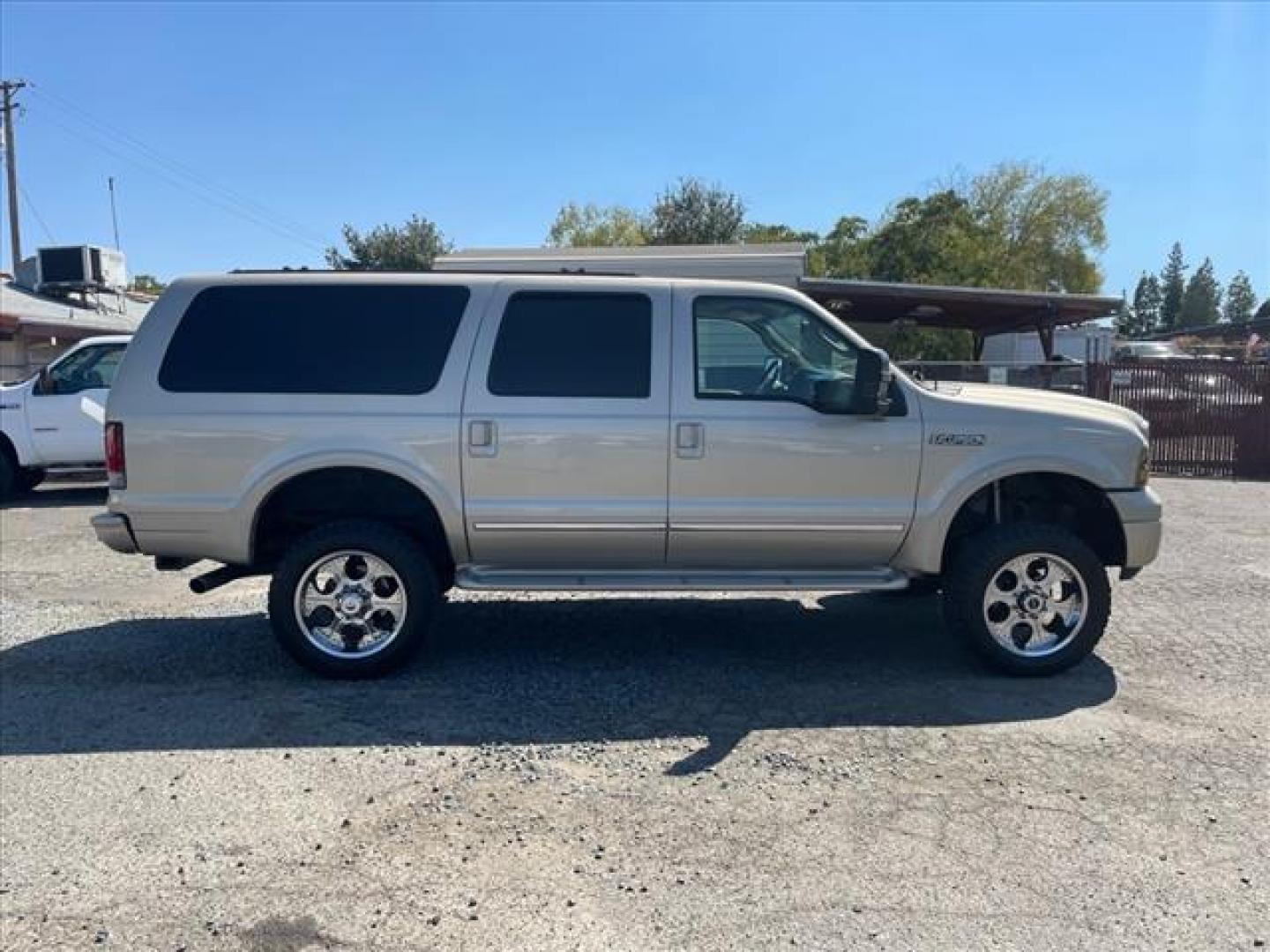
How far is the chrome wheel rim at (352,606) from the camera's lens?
5168 millimetres

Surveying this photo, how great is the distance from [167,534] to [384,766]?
198cm

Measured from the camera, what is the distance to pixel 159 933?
3016 millimetres

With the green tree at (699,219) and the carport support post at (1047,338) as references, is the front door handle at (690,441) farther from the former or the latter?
the green tree at (699,219)

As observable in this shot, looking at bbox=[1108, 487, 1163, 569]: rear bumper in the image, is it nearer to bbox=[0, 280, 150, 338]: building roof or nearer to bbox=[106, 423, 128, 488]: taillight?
bbox=[106, 423, 128, 488]: taillight

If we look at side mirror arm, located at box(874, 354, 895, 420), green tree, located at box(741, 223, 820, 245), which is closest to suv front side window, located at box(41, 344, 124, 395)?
side mirror arm, located at box(874, 354, 895, 420)

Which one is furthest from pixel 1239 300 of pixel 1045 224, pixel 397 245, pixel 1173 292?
pixel 397 245

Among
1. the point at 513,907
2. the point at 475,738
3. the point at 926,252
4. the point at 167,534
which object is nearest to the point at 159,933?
the point at 513,907

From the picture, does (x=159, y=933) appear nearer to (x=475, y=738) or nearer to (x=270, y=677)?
(x=475, y=738)

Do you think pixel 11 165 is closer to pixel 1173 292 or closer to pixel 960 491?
pixel 960 491

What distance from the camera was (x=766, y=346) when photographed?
5.34m

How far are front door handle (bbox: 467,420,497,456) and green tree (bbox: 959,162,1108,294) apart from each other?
1944 inches

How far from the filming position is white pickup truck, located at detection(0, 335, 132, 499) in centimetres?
1188

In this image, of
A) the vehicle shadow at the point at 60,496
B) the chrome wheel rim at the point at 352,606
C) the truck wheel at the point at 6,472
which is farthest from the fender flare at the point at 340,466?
the truck wheel at the point at 6,472

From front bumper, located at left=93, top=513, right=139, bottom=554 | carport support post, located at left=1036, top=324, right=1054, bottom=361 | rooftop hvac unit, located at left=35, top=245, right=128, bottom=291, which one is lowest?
front bumper, located at left=93, top=513, right=139, bottom=554
